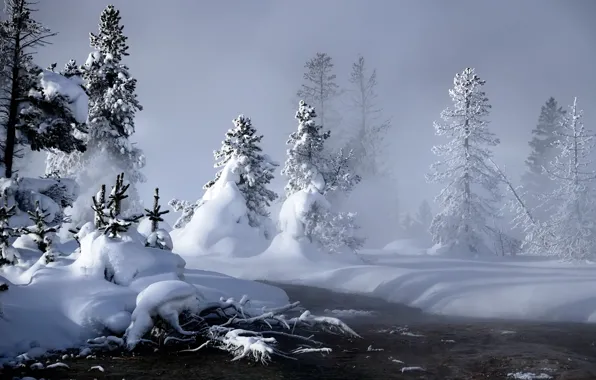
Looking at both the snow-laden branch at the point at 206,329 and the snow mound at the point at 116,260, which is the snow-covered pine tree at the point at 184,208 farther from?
the snow-laden branch at the point at 206,329

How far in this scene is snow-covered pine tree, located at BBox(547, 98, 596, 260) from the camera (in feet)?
83.5

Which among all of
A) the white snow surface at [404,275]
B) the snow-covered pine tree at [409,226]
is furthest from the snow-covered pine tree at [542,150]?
the white snow surface at [404,275]

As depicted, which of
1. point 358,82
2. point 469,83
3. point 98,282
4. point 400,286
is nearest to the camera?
point 98,282

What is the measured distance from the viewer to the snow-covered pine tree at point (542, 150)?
51469 millimetres

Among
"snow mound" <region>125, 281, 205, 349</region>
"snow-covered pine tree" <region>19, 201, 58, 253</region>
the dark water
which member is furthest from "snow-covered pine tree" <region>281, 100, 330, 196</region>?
"snow mound" <region>125, 281, 205, 349</region>

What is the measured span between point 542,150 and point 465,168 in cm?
2644

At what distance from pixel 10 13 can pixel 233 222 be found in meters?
16.5

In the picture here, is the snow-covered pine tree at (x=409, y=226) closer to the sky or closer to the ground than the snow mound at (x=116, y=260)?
closer to the sky

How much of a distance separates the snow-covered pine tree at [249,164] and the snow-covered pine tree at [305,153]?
2.09m

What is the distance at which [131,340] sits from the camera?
9.63 meters

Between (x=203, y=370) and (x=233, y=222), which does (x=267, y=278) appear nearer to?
(x=233, y=222)

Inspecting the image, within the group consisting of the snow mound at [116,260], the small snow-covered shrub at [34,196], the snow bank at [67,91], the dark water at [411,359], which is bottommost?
the dark water at [411,359]

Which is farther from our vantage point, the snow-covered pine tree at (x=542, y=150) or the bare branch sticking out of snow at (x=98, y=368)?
the snow-covered pine tree at (x=542, y=150)

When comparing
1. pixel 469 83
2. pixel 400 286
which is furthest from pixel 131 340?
pixel 469 83
